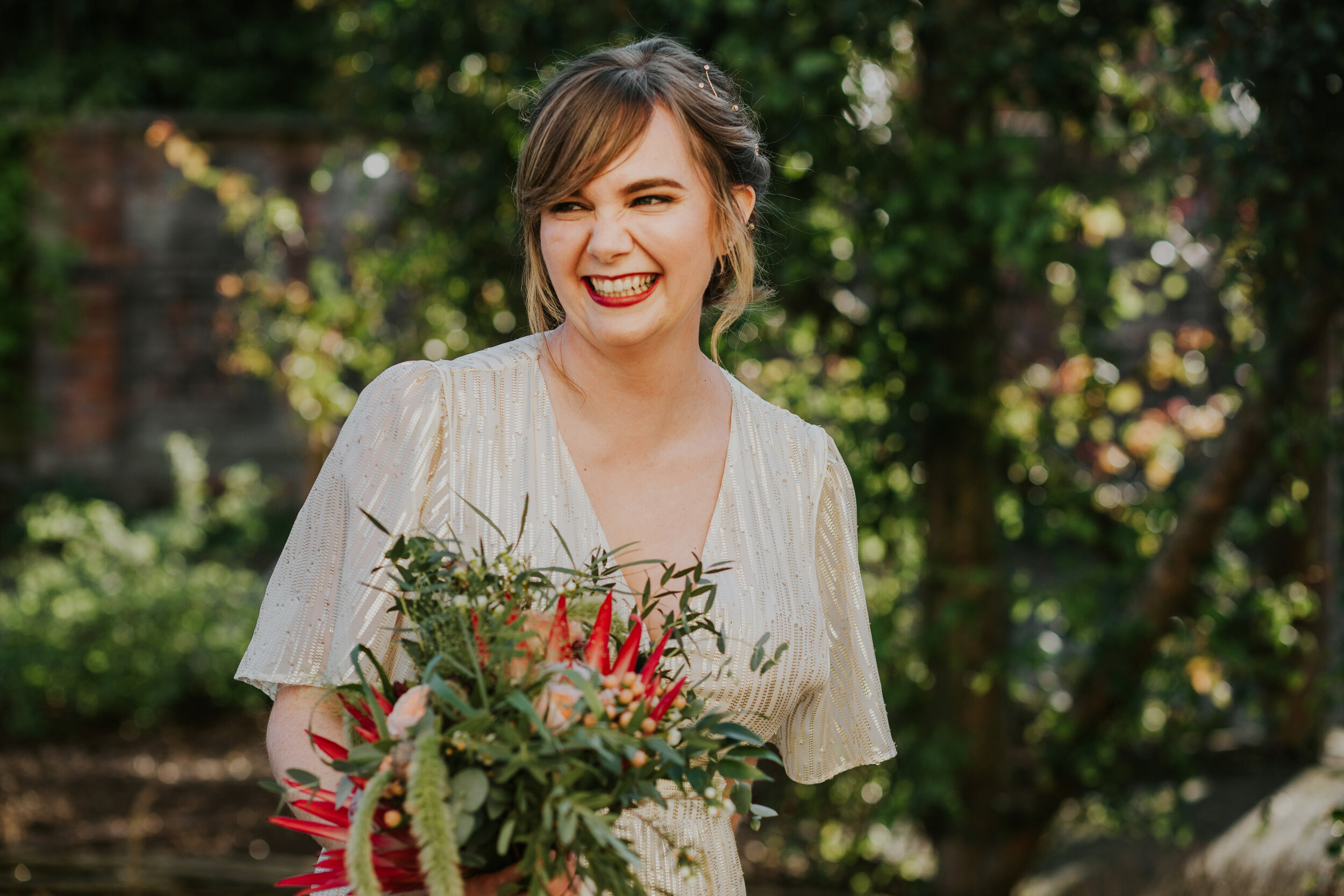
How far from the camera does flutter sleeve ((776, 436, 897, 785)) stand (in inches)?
Answer: 82.5

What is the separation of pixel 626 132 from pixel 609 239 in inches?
5.8

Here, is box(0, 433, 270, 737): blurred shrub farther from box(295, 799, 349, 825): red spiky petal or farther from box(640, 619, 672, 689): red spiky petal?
box(640, 619, 672, 689): red spiky petal

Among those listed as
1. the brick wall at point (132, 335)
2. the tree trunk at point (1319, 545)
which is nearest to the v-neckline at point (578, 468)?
the tree trunk at point (1319, 545)

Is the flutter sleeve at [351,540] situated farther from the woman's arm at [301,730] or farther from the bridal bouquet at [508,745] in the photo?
the bridal bouquet at [508,745]

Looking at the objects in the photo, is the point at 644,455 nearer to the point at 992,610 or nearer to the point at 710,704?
the point at 710,704

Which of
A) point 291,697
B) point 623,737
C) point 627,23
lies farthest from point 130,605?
point 623,737

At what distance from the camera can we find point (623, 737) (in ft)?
4.28

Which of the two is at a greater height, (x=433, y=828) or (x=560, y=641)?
(x=560, y=641)

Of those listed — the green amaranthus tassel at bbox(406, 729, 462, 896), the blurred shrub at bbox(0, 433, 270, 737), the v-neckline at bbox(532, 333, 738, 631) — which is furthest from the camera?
the blurred shrub at bbox(0, 433, 270, 737)

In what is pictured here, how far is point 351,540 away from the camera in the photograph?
5.63ft

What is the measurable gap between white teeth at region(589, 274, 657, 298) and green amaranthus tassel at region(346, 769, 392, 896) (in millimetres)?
775

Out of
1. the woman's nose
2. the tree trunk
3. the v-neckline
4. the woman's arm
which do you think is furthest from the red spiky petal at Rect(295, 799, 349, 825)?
the tree trunk

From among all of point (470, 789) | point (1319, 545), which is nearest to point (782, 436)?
point (470, 789)

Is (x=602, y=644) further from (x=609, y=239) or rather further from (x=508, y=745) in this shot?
(x=609, y=239)
